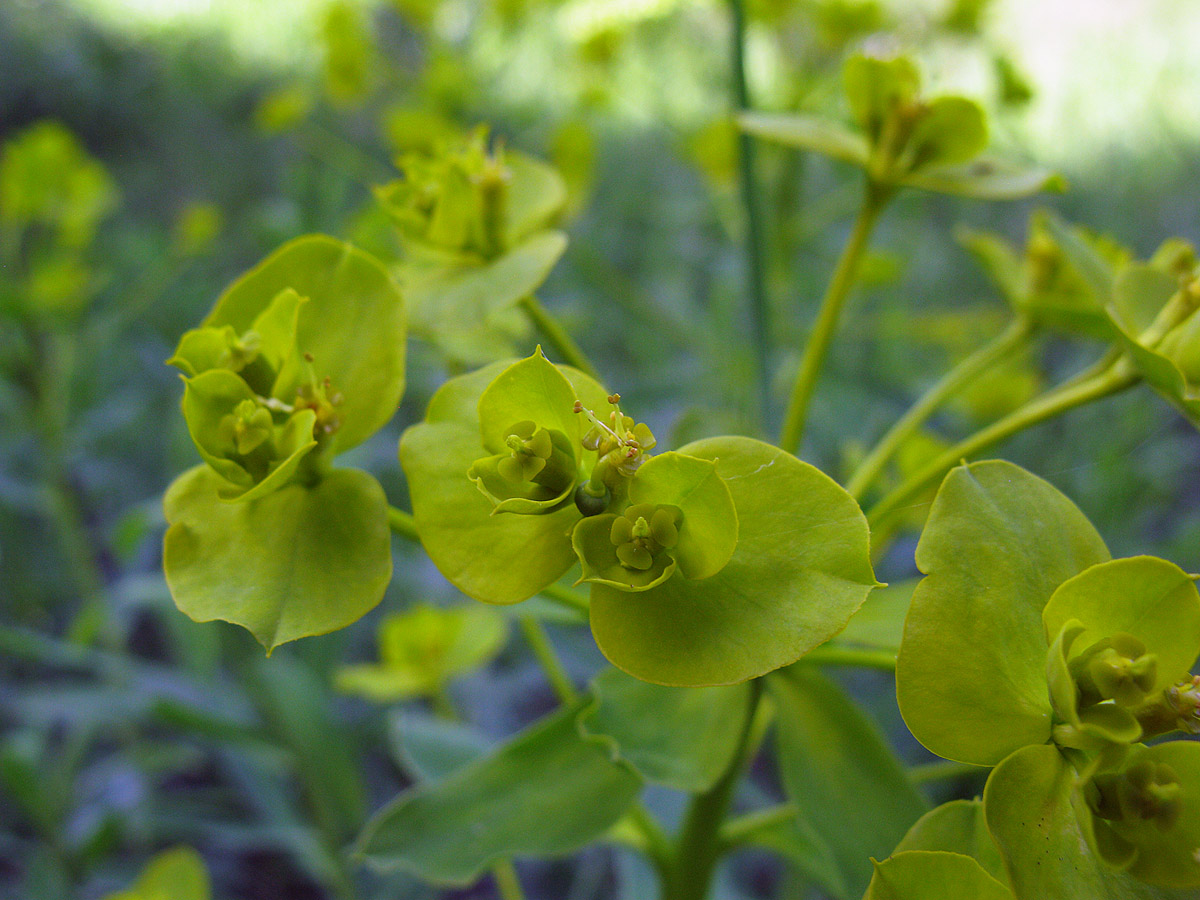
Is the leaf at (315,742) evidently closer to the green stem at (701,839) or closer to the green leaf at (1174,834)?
the green stem at (701,839)

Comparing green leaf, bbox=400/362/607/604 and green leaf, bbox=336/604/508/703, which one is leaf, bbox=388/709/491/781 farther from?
green leaf, bbox=400/362/607/604

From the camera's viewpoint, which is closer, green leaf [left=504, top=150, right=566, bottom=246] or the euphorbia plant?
the euphorbia plant

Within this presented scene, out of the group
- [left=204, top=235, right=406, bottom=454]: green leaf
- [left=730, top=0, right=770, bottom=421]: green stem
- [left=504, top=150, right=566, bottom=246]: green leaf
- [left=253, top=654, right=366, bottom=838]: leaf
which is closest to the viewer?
[left=204, top=235, right=406, bottom=454]: green leaf

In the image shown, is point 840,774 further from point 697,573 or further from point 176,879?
point 176,879

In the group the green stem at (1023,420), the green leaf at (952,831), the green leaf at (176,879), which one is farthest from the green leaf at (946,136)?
the green leaf at (176,879)

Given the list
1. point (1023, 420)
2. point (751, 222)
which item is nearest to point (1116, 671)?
point (1023, 420)

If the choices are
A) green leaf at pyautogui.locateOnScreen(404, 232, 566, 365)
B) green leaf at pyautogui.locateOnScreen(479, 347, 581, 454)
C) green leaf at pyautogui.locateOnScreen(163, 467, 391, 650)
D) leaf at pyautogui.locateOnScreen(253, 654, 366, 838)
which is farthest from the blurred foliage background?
green leaf at pyautogui.locateOnScreen(479, 347, 581, 454)

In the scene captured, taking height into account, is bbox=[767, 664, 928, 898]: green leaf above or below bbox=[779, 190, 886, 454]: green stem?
below
